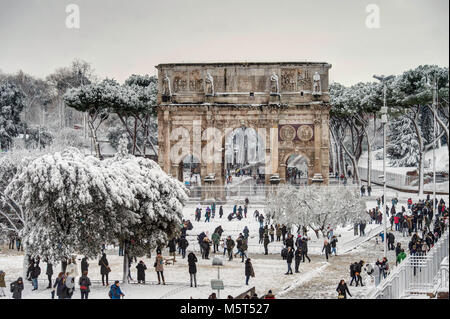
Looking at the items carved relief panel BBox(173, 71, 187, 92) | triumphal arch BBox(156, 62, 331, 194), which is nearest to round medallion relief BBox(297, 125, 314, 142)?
triumphal arch BBox(156, 62, 331, 194)

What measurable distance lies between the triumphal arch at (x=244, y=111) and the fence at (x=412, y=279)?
3373 centimetres

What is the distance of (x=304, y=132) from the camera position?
178ft

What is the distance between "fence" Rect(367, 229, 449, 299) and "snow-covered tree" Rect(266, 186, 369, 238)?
14.6m

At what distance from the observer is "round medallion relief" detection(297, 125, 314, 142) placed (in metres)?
54.3

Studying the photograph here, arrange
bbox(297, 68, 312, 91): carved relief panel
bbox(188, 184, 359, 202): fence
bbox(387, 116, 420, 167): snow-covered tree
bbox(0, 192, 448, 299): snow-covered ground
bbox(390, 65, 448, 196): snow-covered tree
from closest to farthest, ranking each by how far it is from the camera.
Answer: bbox(0, 192, 448, 299): snow-covered ground → bbox(390, 65, 448, 196): snow-covered tree → bbox(188, 184, 359, 202): fence → bbox(297, 68, 312, 91): carved relief panel → bbox(387, 116, 420, 167): snow-covered tree

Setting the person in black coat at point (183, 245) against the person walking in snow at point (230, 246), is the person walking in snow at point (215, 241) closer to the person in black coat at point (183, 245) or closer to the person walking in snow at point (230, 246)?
the person in black coat at point (183, 245)

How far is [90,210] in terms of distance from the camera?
2339 cm

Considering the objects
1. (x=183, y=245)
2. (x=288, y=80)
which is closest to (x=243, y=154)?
(x=288, y=80)

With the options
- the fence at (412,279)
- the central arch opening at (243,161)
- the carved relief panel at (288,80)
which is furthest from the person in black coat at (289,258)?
the central arch opening at (243,161)

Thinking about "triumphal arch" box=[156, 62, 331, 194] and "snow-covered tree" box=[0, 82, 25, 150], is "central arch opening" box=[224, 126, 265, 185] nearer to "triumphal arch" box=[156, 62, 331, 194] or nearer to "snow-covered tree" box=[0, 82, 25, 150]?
"triumphal arch" box=[156, 62, 331, 194]

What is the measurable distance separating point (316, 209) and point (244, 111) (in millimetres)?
20369

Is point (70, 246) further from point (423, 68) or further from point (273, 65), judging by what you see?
point (273, 65)
